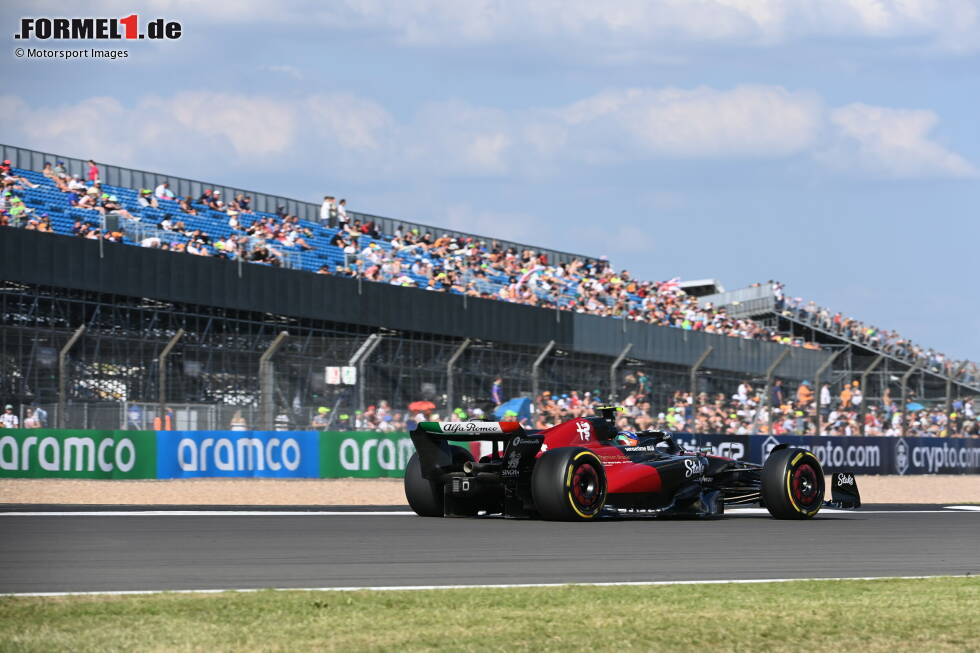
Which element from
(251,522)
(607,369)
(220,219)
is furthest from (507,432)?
(220,219)

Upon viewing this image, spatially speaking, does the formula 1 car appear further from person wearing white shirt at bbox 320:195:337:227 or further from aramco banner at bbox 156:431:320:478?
person wearing white shirt at bbox 320:195:337:227

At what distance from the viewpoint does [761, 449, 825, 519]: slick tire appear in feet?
54.4

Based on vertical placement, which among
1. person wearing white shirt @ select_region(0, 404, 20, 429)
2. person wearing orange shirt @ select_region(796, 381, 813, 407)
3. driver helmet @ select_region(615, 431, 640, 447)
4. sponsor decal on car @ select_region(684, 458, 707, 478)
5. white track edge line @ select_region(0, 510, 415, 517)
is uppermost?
person wearing orange shirt @ select_region(796, 381, 813, 407)

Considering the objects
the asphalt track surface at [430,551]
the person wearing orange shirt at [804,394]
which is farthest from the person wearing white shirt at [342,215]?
the asphalt track surface at [430,551]

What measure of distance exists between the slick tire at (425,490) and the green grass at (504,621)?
7600mm

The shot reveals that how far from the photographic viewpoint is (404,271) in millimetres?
38938

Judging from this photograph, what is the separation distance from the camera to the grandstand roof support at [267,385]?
2330 centimetres

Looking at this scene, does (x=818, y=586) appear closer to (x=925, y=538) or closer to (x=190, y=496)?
(x=925, y=538)

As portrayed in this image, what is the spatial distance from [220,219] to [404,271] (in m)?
5.28

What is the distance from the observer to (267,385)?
76.6 feet

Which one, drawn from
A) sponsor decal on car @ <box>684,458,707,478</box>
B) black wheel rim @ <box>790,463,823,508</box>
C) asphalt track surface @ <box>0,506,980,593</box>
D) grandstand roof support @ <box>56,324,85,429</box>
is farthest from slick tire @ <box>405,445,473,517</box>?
grandstand roof support @ <box>56,324,85,429</box>

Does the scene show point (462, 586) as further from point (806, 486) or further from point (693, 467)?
point (806, 486)

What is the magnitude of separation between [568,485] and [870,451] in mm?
18627

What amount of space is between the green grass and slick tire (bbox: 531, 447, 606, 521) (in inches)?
248
